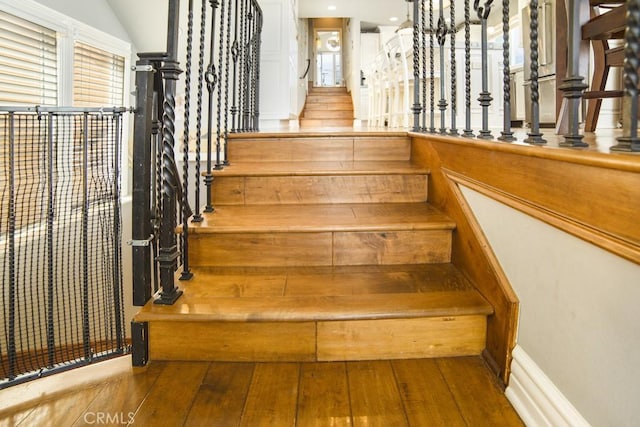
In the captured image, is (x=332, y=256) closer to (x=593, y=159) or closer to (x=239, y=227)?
(x=239, y=227)

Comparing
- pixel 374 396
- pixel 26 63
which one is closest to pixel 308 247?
pixel 374 396

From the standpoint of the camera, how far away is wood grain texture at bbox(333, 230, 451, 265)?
154 centimetres

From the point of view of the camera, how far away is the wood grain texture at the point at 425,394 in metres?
0.93

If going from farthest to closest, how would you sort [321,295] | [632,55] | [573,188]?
[321,295]
[573,188]
[632,55]

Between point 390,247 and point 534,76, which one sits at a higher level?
point 534,76

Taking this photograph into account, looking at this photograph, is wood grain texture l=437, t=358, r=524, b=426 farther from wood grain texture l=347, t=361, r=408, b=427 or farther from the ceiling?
the ceiling

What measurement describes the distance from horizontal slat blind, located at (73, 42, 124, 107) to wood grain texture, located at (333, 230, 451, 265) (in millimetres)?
3564

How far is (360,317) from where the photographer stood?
1.16m

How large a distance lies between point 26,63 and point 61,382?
10.8ft

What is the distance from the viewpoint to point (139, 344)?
3.86 ft

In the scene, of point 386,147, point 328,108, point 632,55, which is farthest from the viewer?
point 328,108

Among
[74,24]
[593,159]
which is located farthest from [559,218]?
[74,24]

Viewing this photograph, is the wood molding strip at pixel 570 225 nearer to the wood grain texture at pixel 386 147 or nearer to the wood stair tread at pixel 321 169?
the wood stair tread at pixel 321 169

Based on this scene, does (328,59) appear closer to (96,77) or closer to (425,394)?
(96,77)
